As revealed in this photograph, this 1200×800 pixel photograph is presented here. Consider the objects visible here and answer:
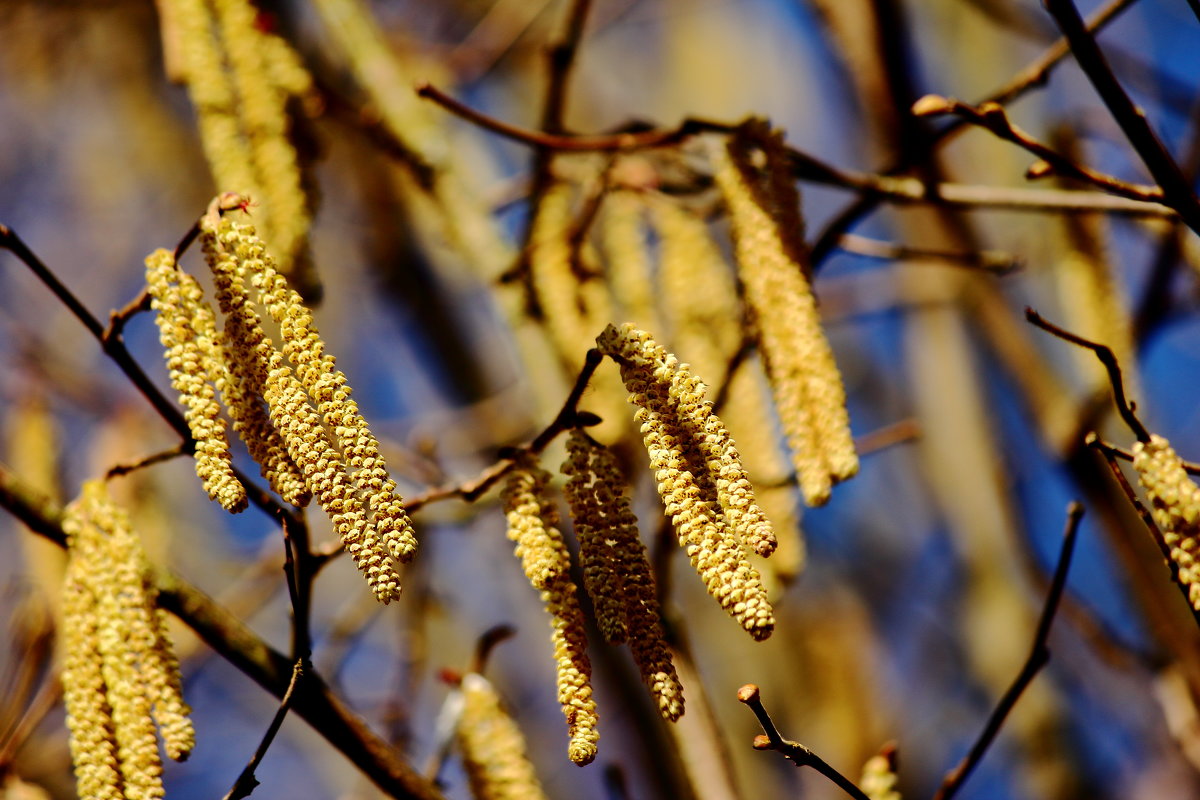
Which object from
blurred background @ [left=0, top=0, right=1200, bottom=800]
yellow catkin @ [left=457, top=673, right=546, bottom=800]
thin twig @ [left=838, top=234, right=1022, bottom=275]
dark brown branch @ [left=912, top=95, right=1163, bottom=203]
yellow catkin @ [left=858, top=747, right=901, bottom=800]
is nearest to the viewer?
dark brown branch @ [left=912, top=95, right=1163, bottom=203]

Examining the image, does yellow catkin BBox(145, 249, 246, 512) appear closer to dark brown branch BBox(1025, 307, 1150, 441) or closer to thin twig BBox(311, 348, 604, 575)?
thin twig BBox(311, 348, 604, 575)

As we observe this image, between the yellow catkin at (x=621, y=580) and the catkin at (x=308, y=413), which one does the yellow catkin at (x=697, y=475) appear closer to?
the yellow catkin at (x=621, y=580)

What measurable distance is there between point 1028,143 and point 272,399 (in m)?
0.74

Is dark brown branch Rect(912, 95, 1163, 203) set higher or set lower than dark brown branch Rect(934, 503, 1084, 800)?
higher

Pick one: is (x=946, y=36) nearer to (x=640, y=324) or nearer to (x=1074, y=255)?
(x=1074, y=255)

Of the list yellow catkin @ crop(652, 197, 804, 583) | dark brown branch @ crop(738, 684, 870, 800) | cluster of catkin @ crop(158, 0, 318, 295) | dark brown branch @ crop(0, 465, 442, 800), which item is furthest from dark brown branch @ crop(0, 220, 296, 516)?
yellow catkin @ crop(652, 197, 804, 583)

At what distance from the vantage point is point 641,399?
94cm

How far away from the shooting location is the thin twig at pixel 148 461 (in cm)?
115

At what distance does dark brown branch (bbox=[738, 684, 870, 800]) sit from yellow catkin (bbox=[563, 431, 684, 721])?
2.4 inches

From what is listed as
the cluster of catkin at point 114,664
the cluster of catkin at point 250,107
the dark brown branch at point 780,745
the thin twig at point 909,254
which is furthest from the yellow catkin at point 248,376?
the thin twig at point 909,254

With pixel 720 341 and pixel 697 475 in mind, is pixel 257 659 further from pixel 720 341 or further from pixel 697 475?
pixel 720 341

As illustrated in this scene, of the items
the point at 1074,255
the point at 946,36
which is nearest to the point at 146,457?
the point at 1074,255

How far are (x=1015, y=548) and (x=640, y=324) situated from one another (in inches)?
65.1

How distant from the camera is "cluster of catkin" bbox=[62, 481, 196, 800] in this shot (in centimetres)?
103
